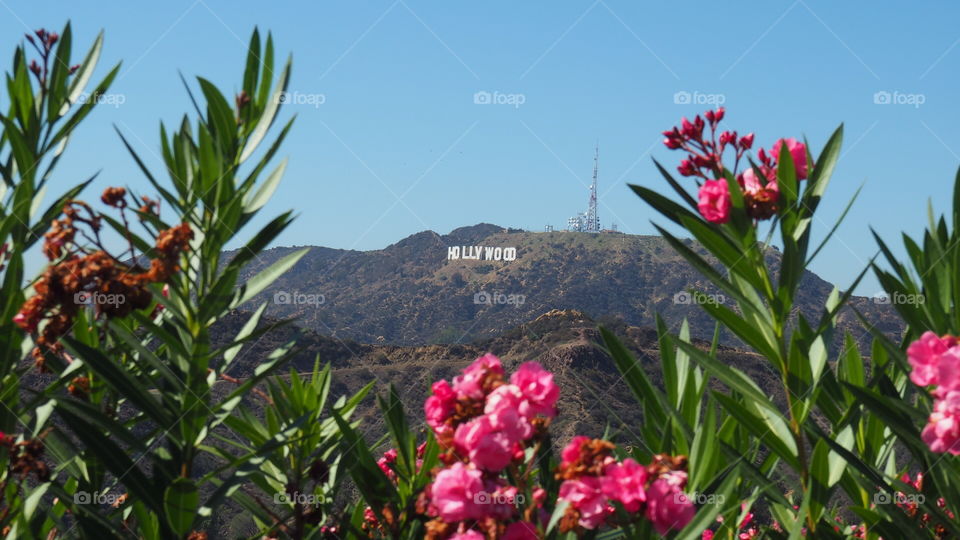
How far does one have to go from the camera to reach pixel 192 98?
160 centimetres

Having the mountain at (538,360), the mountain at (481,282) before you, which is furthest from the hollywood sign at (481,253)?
the mountain at (538,360)

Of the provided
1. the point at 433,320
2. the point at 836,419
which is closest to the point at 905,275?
the point at 836,419

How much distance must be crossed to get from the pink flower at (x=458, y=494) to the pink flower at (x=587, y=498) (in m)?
0.14

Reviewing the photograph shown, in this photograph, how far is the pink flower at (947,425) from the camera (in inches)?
49.2

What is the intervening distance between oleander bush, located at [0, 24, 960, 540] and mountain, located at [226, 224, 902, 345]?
5678cm

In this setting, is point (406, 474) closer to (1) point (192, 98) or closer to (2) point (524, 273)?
Result: (1) point (192, 98)

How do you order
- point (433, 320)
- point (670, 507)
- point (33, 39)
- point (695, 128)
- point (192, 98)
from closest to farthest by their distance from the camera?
point (670, 507) < point (192, 98) < point (695, 128) < point (33, 39) < point (433, 320)

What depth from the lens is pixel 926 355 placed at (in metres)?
1.35

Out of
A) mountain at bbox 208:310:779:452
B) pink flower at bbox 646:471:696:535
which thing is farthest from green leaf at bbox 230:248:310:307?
mountain at bbox 208:310:779:452

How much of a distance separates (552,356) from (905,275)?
53.8 feet

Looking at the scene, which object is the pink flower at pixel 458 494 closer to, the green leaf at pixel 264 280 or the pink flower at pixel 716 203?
the green leaf at pixel 264 280

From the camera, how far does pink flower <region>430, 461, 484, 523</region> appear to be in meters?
1.31

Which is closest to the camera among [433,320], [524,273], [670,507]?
[670,507]

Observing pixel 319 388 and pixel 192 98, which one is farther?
pixel 319 388
